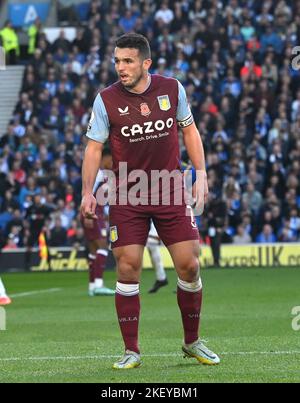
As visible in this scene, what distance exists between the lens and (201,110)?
29266 mm

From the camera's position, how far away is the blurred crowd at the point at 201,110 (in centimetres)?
2745

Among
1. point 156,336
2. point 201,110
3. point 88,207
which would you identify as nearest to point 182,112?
point 88,207

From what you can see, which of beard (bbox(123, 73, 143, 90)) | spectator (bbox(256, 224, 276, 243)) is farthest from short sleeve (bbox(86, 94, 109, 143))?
spectator (bbox(256, 224, 276, 243))

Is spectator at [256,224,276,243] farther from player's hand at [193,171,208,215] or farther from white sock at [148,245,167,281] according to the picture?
player's hand at [193,171,208,215]

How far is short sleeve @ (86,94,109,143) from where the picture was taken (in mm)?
9602

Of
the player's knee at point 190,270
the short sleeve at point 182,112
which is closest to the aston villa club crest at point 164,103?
the short sleeve at point 182,112

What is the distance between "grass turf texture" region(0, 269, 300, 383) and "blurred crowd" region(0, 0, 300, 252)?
19.6 feet

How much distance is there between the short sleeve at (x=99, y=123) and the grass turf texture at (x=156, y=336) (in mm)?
1816

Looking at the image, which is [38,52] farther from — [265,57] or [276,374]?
[276,374]

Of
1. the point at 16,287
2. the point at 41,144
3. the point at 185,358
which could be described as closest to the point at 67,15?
the point at 41,144

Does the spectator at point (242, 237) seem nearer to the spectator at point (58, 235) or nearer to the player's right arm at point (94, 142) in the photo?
the spectator at point (58, 235)

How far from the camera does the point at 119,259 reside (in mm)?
9656

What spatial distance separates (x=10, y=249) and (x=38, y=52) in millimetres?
7251

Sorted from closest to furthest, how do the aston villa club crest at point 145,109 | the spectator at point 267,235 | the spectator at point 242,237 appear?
the aston villa club crest at point 145,109 → the spectator at point 267,235 → the spectator at point 242,237
